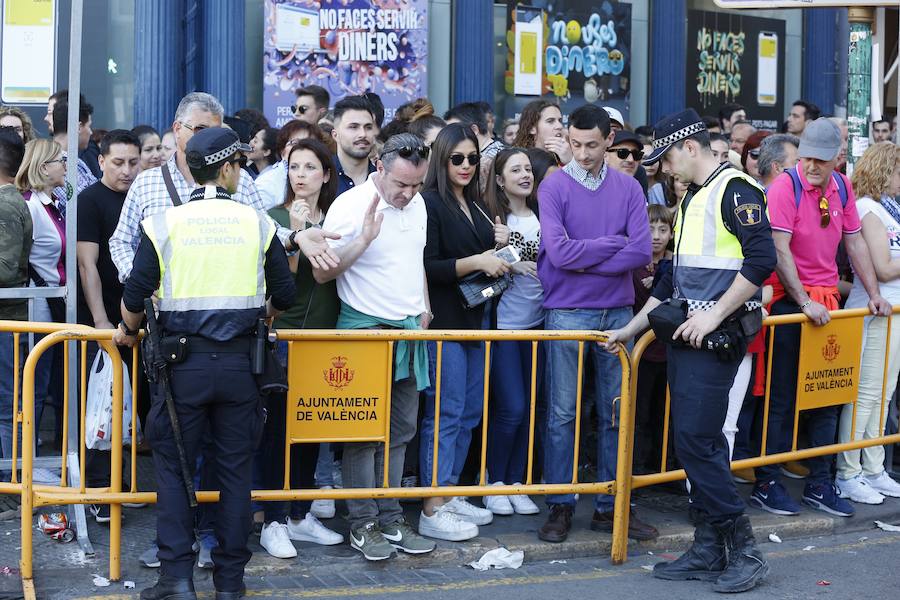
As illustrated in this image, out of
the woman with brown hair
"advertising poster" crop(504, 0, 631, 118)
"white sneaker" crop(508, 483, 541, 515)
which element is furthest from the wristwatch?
"advertising poster" crop(504, 0, 631, 118)

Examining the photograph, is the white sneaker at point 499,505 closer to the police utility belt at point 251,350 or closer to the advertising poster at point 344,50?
the police utility belt at point 251,350

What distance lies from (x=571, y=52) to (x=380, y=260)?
370 inches

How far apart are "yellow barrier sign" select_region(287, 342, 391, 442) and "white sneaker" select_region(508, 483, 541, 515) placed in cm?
120

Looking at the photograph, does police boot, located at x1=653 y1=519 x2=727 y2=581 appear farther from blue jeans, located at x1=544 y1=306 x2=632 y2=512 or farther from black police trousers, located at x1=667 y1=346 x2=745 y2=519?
blue jeans, located at x1=544 y1=306 x2=632 y2=512

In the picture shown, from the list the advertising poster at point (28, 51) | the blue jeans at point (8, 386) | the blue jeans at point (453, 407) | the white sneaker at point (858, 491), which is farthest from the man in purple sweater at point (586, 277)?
the advertising poster at point (28, 51)

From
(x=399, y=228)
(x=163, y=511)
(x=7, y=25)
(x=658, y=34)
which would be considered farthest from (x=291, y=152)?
(x=658, y=34)

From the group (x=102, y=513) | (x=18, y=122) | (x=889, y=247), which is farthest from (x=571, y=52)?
(x=102, y=513)

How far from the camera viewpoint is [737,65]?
17.0m

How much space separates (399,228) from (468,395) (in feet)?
3.48

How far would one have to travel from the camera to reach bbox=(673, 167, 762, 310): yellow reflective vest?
5.95 meters

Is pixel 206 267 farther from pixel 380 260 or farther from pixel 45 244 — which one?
pixel 45 244

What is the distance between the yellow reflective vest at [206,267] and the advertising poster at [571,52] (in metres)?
9.58

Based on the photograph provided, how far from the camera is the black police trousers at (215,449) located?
5.43 m

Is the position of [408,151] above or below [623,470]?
Result: above
